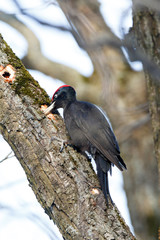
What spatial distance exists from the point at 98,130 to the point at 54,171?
1052mm

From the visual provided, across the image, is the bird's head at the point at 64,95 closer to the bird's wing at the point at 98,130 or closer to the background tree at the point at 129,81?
the bird's wing at the point at 98,130

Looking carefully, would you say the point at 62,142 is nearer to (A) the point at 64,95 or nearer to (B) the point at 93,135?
(B) the point at 93,135

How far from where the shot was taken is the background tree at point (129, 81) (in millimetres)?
2029

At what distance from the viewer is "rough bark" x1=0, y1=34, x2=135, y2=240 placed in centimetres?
Result: 267

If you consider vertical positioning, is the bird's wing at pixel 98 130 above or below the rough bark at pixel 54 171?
above

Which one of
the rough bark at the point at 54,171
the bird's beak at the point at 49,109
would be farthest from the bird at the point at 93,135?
the rough bark at the point at 54,171

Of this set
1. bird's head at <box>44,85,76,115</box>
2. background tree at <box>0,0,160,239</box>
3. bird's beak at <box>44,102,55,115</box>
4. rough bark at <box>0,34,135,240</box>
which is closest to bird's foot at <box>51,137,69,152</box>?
rough bark at <box>0,34,135,240</box>

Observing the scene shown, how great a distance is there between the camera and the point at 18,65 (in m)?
3.53

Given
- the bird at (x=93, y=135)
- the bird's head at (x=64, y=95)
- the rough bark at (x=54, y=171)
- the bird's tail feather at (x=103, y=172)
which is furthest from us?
the bird's head at (x=64, y=95)

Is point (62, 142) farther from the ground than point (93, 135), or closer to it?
closer to it

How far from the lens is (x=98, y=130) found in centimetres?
379

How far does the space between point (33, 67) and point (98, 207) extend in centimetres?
385

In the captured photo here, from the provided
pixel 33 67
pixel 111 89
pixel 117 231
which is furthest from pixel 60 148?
pixel 33 67

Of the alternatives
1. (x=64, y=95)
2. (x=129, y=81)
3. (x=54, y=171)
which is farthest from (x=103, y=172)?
(x=129, y=81)
